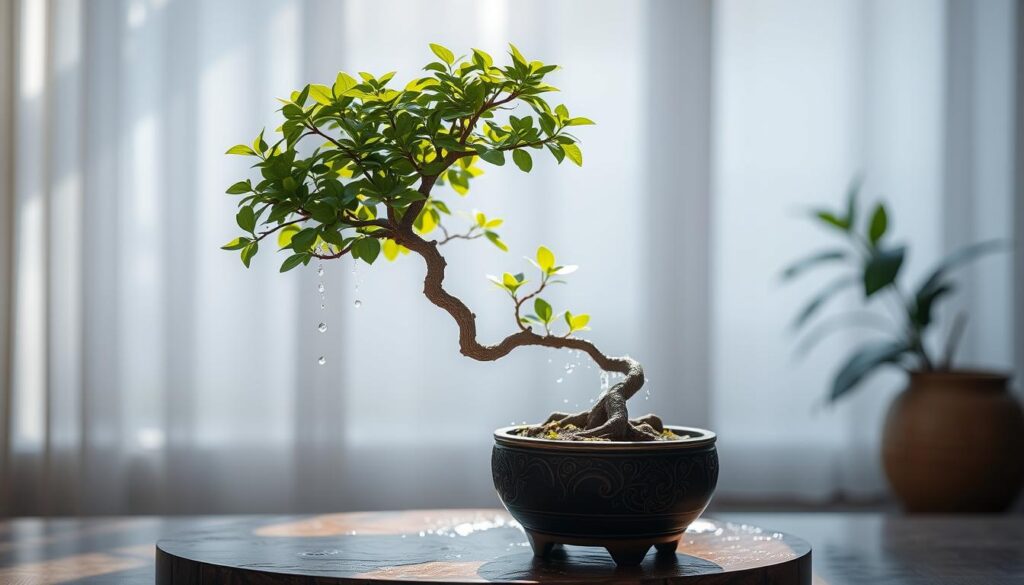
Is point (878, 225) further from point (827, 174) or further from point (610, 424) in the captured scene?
point (610, 424)

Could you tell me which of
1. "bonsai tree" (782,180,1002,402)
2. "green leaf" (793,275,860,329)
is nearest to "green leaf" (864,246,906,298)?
"bonsai tree" (782,180,1002,402)

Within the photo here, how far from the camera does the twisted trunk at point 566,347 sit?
1.11 m

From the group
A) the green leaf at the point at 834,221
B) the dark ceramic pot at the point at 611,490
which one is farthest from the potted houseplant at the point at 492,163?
the green leaf at the point at 834,221

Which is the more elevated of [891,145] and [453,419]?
[891,145]

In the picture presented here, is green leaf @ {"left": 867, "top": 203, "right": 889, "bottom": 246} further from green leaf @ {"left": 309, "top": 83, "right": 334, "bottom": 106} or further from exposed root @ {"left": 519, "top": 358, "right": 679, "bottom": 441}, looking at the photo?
green leaf @ {"left": 309, "top": 83, "right": 334, "bottom": 106}

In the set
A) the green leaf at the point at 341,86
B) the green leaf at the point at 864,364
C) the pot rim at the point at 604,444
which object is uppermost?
the green leaf at the point at 341,86

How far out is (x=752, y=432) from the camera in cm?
343

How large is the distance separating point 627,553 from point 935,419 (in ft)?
6.96

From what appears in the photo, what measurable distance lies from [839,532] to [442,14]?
2321mm

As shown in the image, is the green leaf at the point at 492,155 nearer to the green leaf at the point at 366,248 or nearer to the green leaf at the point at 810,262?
the green leaf at the point at 366,248

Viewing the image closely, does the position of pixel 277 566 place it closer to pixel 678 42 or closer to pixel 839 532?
pixel 839 532

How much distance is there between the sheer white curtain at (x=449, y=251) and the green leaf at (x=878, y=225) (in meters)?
0.41

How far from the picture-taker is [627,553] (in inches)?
42.0

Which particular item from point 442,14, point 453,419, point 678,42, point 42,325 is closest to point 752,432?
point 453,419
